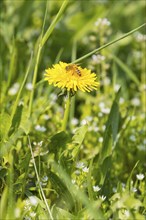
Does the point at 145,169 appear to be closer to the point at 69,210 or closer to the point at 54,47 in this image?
the point at 69,210

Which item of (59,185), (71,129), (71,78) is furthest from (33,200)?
(71,129)

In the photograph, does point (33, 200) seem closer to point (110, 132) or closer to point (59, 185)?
point (59, 185)

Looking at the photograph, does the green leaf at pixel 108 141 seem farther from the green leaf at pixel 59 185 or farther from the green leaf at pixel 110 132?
the green leaf at pixel 59 185

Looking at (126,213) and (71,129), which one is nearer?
(126,213)

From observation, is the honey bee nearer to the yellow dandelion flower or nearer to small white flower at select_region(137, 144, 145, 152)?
the yellow dandelion flower

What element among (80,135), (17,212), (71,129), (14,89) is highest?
(14,89)

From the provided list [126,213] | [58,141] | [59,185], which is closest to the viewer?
[126,213]
